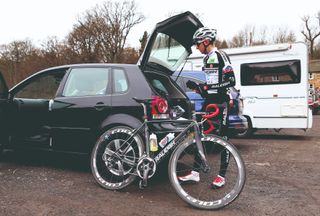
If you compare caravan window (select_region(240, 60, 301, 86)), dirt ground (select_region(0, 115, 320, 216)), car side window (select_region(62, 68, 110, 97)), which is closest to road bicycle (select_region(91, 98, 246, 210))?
dirt ground (select_region(0, 115, 320, 216))

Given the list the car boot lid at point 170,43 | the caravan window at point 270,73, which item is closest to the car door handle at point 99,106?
the car boot lid at point 170,43

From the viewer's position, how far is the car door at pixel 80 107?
16.5 ft

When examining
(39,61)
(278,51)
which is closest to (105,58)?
(39,61)

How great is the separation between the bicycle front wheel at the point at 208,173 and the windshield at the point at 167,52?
1.40 metres

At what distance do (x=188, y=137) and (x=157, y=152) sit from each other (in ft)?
1.39

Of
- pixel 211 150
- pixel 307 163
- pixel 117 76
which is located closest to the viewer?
pixel 211 150

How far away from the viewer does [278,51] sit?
10164mm

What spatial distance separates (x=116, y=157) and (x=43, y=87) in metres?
1.97

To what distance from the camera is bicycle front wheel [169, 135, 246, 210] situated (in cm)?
386

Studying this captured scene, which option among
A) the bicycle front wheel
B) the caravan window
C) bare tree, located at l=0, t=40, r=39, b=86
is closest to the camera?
the bicycle front wheel

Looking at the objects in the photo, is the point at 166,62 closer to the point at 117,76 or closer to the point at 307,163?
the point at 117,76

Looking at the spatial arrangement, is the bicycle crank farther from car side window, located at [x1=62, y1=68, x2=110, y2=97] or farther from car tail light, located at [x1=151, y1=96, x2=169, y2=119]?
car side window, located at [x1=62, y1=68, x2=110, y2=97]

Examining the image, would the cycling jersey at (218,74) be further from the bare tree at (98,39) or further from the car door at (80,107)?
the bare tree at (98,39)

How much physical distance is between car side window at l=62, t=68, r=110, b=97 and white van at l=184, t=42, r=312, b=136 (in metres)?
5.86
